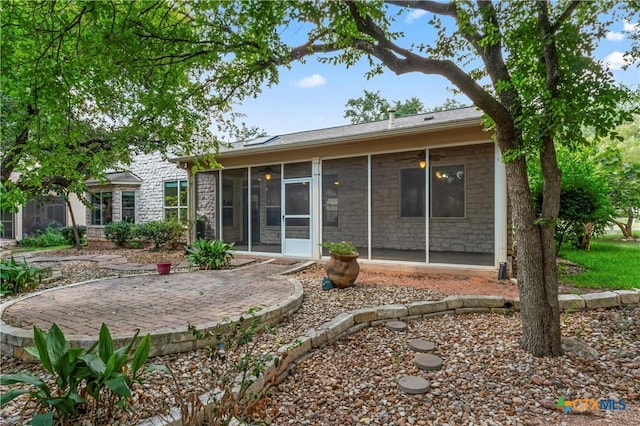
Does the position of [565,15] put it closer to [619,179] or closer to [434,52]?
[434,52]

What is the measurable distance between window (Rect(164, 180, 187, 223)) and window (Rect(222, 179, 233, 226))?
301 centimetres

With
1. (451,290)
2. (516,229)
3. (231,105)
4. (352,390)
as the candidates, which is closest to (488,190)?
(451,290)

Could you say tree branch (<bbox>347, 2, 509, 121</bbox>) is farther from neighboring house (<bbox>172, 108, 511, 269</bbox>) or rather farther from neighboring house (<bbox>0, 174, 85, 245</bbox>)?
neighboring house (<bbox>0, 174, 85, 245</bbox>)

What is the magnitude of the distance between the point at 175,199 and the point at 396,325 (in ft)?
36.1

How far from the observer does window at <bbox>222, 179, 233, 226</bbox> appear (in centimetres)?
995

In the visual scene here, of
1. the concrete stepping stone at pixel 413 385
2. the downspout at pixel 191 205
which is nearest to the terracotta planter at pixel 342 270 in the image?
the concrete stepping stone at pixel 413 385

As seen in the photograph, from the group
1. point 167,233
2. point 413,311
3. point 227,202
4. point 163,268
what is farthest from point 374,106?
point 413,311

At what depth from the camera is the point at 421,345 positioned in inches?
136

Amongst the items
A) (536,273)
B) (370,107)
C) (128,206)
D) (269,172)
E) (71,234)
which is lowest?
(71,234)

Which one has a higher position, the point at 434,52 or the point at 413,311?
the point at 434,52

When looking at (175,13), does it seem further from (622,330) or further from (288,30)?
(622,330)

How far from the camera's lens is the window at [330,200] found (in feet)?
27.6

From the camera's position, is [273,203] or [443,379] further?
[273,203]

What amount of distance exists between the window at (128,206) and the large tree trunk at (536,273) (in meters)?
14.2
